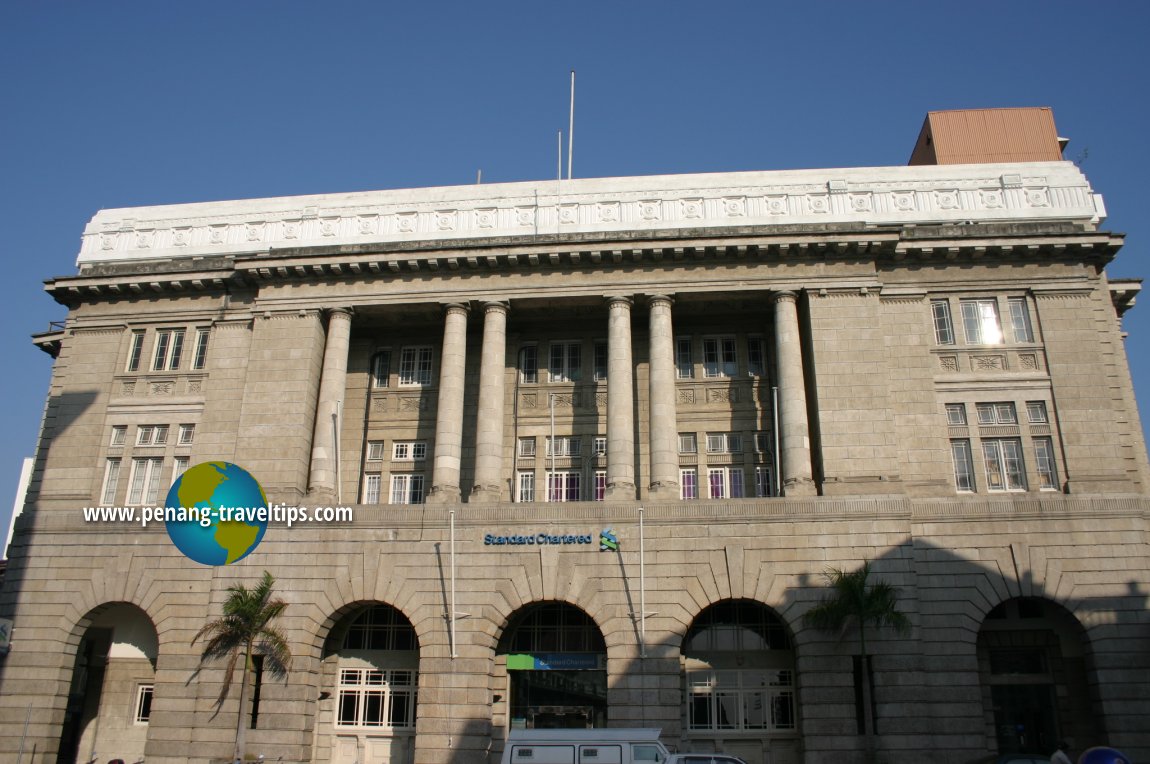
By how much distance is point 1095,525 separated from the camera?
34.5m

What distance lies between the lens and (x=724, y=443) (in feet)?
129

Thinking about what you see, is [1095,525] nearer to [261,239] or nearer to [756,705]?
[756,705]

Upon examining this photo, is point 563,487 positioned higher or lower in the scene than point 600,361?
lower

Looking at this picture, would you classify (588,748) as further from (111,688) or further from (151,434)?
(151,434)

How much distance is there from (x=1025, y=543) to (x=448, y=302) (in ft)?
83.7

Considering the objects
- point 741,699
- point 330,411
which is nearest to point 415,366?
point 330,411

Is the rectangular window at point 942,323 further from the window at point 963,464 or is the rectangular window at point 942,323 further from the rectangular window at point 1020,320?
the window at point 963,464

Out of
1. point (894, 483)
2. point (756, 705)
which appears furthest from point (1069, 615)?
point (756, 705)

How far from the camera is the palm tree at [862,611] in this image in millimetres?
31453

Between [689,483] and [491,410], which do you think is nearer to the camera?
[491,410]

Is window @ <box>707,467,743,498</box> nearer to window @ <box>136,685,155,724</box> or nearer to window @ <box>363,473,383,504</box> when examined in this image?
window @ <box>363,473,383,504</box>

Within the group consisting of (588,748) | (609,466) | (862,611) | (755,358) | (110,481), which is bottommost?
(588,748)

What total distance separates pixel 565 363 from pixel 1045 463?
67.8 ft

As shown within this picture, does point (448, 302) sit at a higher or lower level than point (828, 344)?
higher
